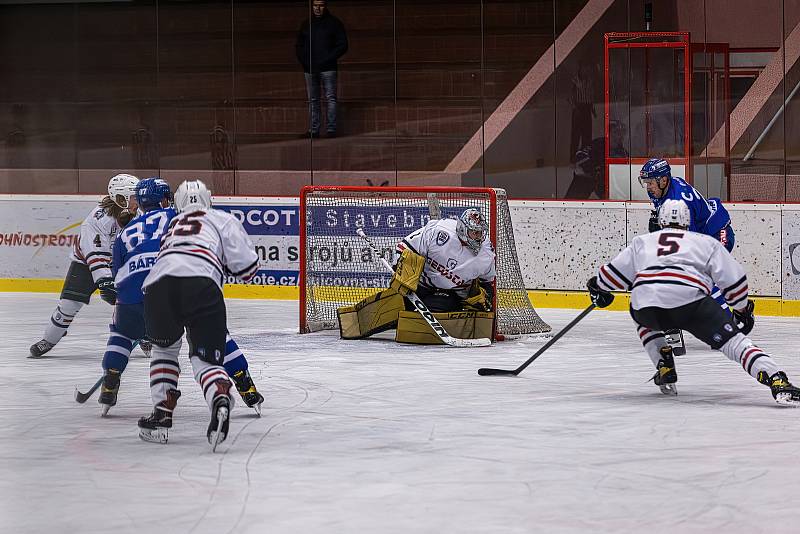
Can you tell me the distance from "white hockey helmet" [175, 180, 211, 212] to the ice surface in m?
0.90

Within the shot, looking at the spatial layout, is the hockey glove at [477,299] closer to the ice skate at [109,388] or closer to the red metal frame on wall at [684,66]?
the red metal frame on wall at [684,66]

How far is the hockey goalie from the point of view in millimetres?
8344

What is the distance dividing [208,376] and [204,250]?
0.50 metres

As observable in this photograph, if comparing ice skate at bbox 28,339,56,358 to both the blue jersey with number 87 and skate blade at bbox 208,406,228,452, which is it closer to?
the blue jersey with number 87

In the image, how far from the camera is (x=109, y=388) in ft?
19.2

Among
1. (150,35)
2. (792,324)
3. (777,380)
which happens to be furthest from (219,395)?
(150,35)

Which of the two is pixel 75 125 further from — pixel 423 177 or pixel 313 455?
pixel 313 455

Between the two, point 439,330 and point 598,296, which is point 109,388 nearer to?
point 598,296

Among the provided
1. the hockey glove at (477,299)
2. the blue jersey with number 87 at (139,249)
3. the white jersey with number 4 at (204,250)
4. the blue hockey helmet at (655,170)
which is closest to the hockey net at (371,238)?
the hockey glove at (477,299)

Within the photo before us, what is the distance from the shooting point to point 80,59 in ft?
41.9

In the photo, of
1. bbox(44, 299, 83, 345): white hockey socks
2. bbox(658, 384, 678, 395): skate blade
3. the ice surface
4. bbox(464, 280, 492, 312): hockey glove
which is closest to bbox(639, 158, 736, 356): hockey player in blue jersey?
the ice surface

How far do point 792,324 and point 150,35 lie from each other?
6319 millimetres

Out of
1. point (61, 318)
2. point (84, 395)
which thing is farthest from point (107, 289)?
point (84, 395)

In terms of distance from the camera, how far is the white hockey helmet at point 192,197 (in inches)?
211
